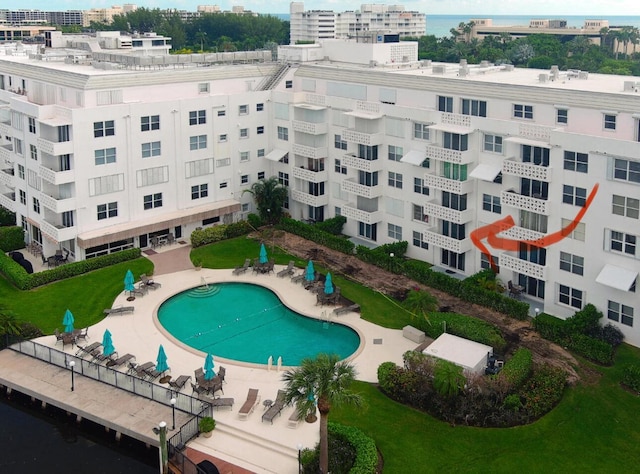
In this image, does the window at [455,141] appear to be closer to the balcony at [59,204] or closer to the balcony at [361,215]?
the balcony at [361,215]

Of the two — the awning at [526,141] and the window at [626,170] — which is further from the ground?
the awning at [526,141]

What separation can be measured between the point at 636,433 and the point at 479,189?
2224cm

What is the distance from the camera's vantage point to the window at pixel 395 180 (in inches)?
2432

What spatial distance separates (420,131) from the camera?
2324 inches

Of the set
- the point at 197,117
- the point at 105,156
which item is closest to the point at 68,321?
the point at 105,156

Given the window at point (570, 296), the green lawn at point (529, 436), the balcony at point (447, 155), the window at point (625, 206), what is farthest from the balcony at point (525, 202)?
the green lawn at point (529, 436)

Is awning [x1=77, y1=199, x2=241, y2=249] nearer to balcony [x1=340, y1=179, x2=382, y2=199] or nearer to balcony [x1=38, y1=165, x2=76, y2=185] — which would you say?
balcony [x1=38, y1=165, x2=76, y2=185]

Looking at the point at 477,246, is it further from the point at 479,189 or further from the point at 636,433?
the point at 636,433

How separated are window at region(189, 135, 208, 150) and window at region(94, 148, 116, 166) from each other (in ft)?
24.4

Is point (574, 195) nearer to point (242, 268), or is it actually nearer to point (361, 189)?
point (361, 189)

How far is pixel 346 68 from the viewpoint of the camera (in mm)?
66812

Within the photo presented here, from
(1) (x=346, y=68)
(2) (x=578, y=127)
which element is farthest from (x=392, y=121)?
(2) (x=578, y=127)

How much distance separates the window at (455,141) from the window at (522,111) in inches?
152

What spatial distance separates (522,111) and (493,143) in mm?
2979
